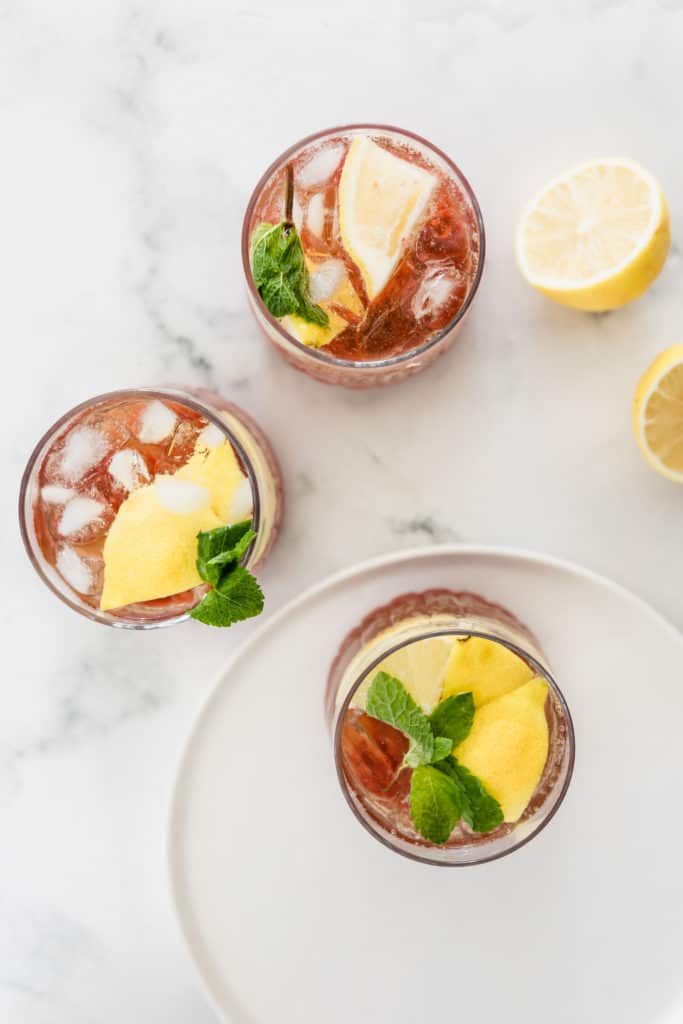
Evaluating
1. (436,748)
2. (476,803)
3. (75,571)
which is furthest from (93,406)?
(476,803)

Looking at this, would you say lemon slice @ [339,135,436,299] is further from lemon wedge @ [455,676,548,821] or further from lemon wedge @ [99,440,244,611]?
lemon wedge @ [455,676,548,821]

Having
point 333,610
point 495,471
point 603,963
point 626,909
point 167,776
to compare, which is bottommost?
point 167,776

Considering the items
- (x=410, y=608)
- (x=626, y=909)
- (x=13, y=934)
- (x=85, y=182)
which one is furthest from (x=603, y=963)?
(x=85, y=182)

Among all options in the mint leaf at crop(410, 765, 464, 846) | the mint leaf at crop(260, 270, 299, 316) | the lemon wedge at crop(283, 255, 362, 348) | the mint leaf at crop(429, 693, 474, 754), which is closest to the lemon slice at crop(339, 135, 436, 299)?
the lemon wedge at crop(283, 255, 362, 348)

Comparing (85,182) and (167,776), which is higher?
(85,182)

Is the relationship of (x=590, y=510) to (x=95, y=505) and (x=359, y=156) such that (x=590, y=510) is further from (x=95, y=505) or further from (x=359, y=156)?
(x=95, y=505)

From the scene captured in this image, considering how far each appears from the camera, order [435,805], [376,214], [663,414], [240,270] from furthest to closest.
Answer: [240,270] < [663,414] < [376,214] < [435,805]

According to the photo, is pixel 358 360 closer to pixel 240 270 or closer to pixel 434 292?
pixel 434 292
